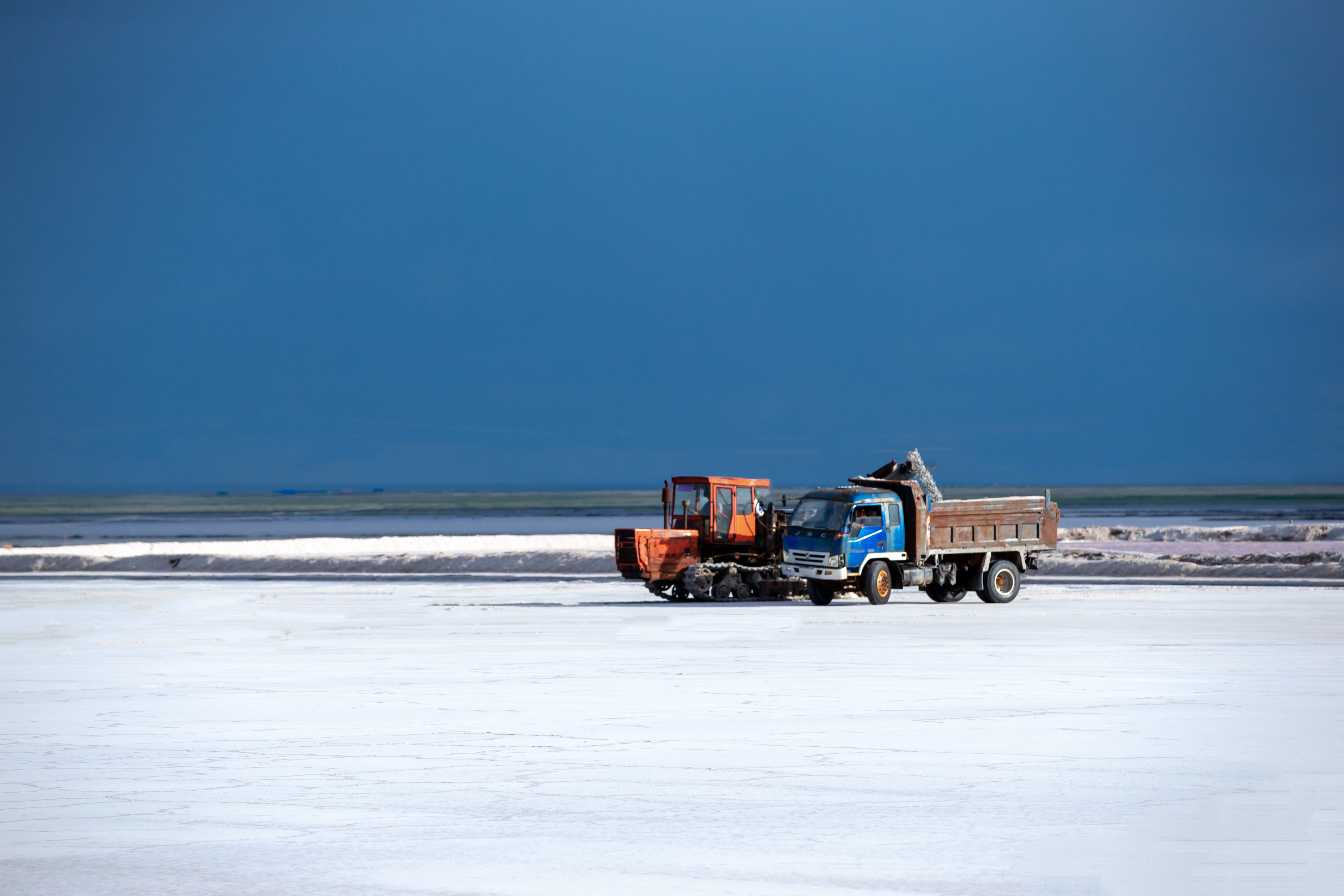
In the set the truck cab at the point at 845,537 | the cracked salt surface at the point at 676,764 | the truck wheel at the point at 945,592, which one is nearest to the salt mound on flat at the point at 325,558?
the truck cab at the point at 845,537

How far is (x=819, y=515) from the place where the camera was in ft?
112

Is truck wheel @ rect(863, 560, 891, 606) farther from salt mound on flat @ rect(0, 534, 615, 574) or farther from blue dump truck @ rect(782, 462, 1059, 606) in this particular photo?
salt mound on flat @ rect(0, 534, 615, 574)

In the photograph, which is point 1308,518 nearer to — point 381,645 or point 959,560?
point 959,560

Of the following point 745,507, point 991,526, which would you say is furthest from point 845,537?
point 745,507

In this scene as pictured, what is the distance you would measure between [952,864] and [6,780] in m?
Result: 7.41

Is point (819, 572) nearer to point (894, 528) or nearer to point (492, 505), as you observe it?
point (894, 528)

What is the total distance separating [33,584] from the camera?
143ft

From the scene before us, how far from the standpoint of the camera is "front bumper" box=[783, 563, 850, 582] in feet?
108

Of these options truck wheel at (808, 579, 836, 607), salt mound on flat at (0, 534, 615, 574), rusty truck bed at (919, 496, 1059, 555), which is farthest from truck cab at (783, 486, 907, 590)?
salt mound on flat at (0, 534, 615, 574)

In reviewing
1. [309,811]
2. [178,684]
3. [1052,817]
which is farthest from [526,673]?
[1052,817]

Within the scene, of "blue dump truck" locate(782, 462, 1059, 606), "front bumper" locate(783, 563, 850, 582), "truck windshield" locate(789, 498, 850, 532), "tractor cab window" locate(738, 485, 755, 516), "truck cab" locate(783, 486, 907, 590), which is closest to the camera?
"front bumper" locate(783, 563, 850, 582)

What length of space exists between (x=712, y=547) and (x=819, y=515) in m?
3.81

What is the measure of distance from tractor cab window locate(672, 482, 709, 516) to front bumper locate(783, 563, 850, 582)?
339 centimetres

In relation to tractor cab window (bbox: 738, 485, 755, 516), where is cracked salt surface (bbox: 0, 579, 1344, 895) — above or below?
below
